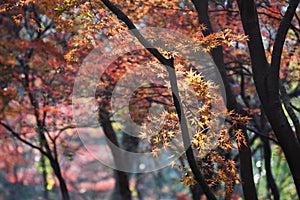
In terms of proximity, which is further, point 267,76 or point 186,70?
point 186,70

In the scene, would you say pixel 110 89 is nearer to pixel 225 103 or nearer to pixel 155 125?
pixel 225 103

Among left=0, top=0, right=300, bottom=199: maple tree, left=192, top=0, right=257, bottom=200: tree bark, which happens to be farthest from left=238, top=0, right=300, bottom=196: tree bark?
left=192, top=0, right=257, bottom=200: tree bark

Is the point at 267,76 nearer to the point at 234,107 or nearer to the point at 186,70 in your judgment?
the point at 186,70

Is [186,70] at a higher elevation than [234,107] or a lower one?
higher

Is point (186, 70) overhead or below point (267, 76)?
overhead

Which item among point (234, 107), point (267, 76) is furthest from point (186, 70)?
point (234, 107)

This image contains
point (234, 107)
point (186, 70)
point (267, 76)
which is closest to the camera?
point (267, 76)

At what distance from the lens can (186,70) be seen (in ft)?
21.6

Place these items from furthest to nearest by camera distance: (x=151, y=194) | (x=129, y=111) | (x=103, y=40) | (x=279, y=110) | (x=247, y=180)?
(x=151, y=194) < (x=129, y=111) < (x=103, y=40) < (x=247, y=180) < (x=279, y=110)

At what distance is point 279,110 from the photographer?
21.2 feet

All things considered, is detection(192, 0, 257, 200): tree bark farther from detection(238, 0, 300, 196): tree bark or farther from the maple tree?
detection(238, 0, 300, 196): tree bark

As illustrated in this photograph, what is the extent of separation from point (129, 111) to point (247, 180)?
15.1 ft

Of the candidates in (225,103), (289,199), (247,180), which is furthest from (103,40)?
(289,199)

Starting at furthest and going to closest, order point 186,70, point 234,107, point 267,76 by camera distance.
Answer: point 234,107 → point 186,70 → point 267,76
